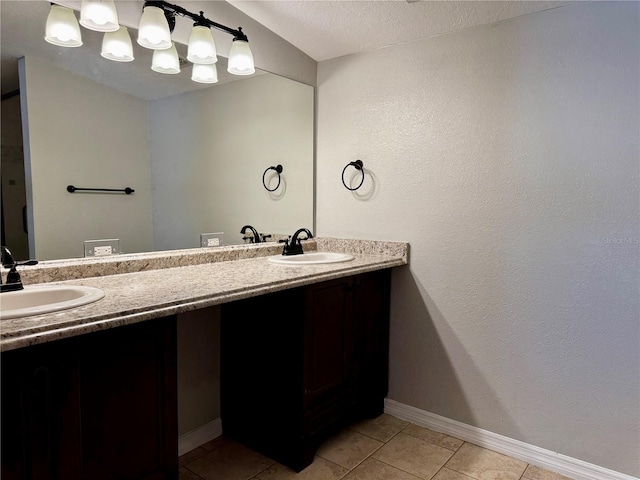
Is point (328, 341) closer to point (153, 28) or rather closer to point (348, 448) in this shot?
point (348, 448)

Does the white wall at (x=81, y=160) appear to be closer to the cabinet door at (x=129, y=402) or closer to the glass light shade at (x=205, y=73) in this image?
the glass light shade at (x=205, y=73)

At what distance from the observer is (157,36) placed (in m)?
1.76

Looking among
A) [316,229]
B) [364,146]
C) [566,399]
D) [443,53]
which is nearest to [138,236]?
[316,229]

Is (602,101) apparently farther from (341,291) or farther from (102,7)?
(102,7)

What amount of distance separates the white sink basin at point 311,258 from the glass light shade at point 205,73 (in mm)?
942

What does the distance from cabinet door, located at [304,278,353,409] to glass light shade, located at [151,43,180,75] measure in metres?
1.17

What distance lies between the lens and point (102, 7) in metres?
1.58

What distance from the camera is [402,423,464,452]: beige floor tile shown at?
6.86 ft

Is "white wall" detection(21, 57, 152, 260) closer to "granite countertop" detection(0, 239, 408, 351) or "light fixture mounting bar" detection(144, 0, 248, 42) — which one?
"granite countertop" detection(0, 239, 408, 351)

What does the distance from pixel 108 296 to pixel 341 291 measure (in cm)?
101

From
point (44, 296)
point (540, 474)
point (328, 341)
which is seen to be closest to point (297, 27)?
point (328, 341)

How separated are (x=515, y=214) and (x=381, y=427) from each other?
129cm

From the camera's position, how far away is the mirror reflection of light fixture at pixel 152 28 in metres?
1.73

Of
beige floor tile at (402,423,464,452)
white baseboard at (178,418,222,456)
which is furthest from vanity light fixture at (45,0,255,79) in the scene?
beige floor tile at (402,423,464,452)
